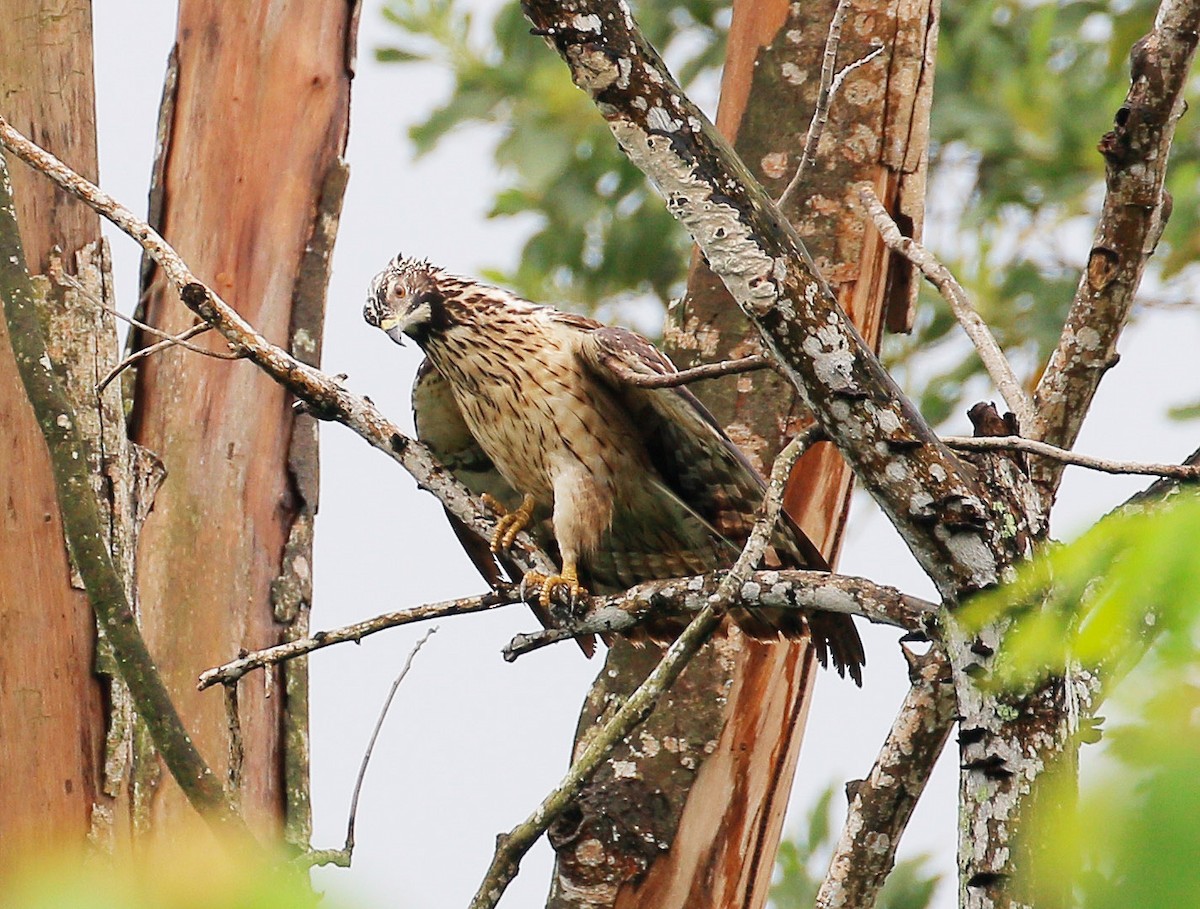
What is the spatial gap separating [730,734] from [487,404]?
1050mm

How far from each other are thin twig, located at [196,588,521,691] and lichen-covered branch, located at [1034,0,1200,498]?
1217mm

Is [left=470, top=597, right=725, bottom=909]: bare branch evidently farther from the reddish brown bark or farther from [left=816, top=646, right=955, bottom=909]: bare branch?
the reddish brown bark

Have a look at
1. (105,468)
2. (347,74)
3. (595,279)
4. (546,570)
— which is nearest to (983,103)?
(595,279)

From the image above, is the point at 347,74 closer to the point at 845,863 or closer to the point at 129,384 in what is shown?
the point at 129,384

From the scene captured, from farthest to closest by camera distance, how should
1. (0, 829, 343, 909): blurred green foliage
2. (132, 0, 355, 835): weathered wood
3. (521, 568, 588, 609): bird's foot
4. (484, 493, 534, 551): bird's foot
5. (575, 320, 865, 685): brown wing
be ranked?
(132, 0, 355, 835): weathered wood → (484, 493, 534, 551): bird's foot → (521, 568, 588, 609): bird's foot → (575, 320, 865, 685): brown wing → (0, 829, 343, 909): blurred green foliage

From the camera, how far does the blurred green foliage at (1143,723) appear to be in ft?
2.93

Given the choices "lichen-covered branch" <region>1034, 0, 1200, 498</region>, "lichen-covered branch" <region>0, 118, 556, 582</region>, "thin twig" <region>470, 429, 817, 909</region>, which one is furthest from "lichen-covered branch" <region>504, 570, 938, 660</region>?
"lichen-covered branch" <region>1034, 0, 1200, 498</region>

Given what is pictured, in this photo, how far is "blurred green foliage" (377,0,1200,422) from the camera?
700cm

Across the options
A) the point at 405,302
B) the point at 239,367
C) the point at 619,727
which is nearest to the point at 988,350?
the point at 619,727

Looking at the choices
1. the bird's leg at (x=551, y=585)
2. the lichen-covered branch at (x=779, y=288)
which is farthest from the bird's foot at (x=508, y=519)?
the lichen-covered branch at (x=779, y=288)

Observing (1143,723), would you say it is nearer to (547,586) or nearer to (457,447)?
(547,586)

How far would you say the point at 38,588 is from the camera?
9.70 feet

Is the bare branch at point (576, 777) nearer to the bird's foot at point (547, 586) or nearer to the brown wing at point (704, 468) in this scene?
the brown wing at point (704, 468)

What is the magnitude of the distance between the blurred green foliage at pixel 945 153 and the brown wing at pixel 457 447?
3373 millimetres
